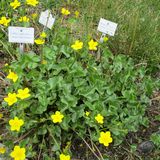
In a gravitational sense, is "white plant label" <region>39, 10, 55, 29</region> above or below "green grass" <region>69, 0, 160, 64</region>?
above

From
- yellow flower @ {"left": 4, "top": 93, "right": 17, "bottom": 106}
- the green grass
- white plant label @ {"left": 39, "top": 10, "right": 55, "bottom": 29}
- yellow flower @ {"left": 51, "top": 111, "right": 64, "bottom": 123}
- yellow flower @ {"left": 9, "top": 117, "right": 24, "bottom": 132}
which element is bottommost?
yellow flower @ {"left": 9, "top": 117, "right": 24, "bottom": 132}

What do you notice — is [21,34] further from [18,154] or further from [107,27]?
[18,154]

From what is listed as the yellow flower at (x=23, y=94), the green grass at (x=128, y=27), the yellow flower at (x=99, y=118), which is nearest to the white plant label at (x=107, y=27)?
the green grass at (x=128, y=27)

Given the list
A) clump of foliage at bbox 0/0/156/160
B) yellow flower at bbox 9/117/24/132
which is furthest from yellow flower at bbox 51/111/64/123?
yellow flower at bbox 9/117/24/132

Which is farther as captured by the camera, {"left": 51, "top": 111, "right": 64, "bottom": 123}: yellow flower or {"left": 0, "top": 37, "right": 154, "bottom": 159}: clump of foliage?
{"left": 0, "top": 37, "right": 154, "bottom": 159}: clump of foliage

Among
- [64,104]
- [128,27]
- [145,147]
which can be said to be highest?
[128,27]

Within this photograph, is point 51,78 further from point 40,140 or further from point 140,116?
point 140,116

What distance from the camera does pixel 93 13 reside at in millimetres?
3305

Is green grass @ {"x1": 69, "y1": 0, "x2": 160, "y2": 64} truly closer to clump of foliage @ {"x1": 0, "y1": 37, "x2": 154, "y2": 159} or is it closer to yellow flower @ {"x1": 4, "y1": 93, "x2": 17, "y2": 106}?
clump of foliage @ {"x1": 0, "y1": 37, "x2": 154, "y2": 159}

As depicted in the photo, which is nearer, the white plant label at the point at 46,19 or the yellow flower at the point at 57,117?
the yellow flower at the point at 57,117

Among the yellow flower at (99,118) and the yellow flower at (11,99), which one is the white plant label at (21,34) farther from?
the yellow flower at (99,118)

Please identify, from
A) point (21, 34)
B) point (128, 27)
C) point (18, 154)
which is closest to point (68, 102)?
point (18, 154)

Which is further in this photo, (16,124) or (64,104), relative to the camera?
(64,104)

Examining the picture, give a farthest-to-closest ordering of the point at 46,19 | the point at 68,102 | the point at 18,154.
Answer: the point at 46,19, the point at 68,102, the point at 18,154
